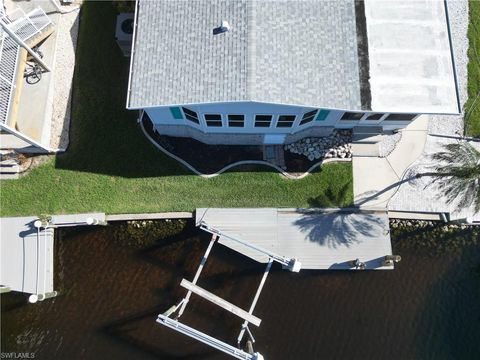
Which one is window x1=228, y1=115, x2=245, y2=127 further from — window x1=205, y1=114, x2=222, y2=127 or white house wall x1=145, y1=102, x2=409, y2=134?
window x1=205, y1=114, x2=222, y2=127

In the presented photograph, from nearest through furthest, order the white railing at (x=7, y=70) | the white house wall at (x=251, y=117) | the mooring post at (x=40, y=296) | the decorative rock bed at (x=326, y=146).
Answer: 1. the white house wall at (x=251, y=117)
2. the mooring post at (x=40, y=296)
3. the white railing at (x=7, y=70)
4. the decorative rock bed at (x=326, y=146)

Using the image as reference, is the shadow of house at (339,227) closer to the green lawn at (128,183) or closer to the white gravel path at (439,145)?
the green lawn at (128,183)

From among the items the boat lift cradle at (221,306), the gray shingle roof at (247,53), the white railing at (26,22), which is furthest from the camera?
the white railing at (26,22)

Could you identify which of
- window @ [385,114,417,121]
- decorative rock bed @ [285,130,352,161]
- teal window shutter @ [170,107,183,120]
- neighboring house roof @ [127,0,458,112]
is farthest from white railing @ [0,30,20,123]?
window @ [385,114,417,121]

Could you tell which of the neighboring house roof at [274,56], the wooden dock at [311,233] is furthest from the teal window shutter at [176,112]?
the wooden dock at [311,233]

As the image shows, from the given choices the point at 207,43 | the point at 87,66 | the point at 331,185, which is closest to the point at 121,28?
the point at 87,66

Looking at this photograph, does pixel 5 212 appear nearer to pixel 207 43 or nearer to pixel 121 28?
pixel 121 28
